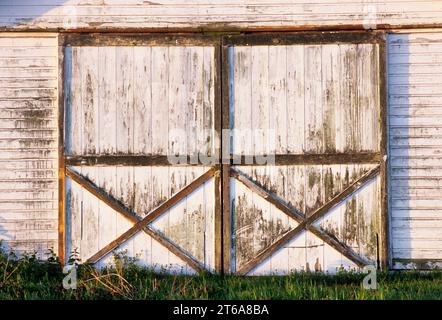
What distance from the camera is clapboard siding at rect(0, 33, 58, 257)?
29.4 ft

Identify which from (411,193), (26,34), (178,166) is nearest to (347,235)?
(411,193)

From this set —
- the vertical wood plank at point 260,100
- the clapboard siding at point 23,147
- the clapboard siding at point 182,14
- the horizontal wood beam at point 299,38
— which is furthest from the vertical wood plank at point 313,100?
the clapboard siding at point 23,147

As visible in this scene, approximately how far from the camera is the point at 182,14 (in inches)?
352

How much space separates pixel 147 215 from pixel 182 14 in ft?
8.87

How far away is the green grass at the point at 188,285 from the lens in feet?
24.2

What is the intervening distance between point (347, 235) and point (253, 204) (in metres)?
1.30

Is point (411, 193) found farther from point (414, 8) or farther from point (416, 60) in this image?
point (414, 8)

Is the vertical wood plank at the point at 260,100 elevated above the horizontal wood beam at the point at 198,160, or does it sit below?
above

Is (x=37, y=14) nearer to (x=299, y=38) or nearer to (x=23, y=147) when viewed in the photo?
(x=23, y=147)

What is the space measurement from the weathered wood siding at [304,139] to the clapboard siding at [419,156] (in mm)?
360

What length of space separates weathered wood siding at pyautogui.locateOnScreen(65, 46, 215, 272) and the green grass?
42 centimetres

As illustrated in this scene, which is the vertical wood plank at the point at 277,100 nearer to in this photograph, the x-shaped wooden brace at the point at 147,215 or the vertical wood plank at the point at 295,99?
the vertical wood plank at the point at 295,99

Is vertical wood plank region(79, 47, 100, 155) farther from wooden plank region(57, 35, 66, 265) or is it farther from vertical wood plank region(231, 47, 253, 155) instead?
vertical wood plank region(231, 47, 253, 155)

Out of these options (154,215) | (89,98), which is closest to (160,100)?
(89,98)
